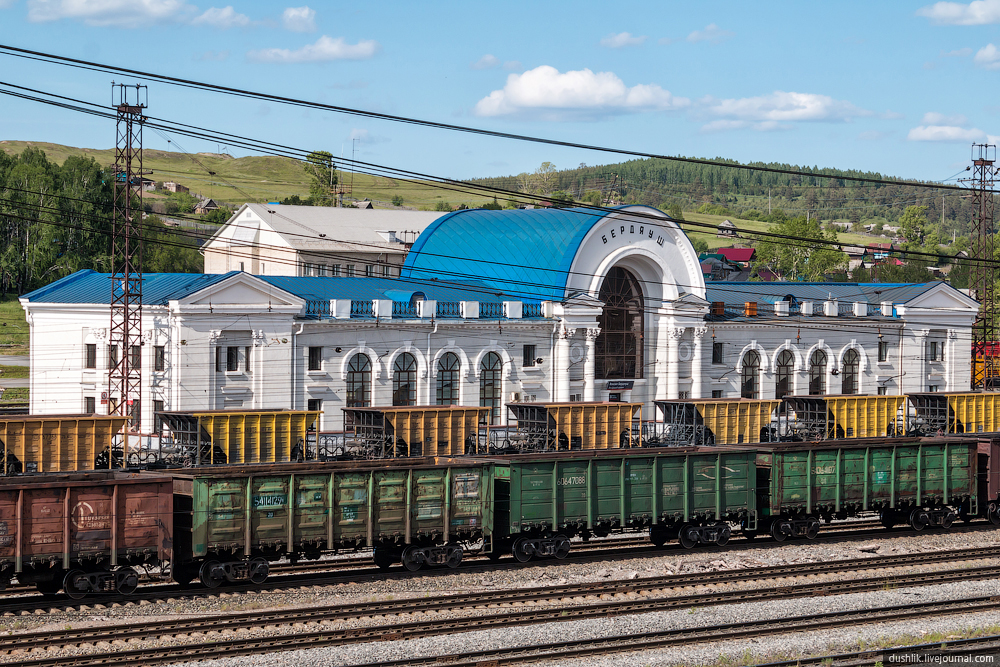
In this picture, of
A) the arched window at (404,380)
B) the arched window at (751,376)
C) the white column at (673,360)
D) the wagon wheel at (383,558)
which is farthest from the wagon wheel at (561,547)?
the arched window at (751,376)

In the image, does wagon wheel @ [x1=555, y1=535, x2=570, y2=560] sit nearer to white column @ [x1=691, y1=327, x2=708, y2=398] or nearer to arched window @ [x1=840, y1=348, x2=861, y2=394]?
white column @ [x1=691, y1=327, x2=708, y2=398]

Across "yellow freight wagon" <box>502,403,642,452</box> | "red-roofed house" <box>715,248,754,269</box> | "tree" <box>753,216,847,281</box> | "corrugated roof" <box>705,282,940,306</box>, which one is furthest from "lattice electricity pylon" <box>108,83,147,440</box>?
"red-roofed house" <box>715,248,754,269</box>

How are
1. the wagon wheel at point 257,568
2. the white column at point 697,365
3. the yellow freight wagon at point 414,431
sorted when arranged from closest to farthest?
the wagon wheel at point 257,568 < the yellow freight wagon at point 414,431 < the white column at point 697,365

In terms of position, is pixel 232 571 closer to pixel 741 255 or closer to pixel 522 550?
pixel 522 550

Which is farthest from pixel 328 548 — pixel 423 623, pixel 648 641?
pixel 648 641

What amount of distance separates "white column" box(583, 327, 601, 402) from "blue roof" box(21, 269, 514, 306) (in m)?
5.16

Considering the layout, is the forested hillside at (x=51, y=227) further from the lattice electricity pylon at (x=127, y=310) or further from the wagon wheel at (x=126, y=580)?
the wagon wheel at (x=126, y=580)

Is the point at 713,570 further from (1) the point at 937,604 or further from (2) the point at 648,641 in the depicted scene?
(2) the point at 648,641

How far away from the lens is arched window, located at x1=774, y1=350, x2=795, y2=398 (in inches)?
2694

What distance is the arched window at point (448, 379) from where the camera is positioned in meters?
56.5

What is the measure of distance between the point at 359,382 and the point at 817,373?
32361 mm

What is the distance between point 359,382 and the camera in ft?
177

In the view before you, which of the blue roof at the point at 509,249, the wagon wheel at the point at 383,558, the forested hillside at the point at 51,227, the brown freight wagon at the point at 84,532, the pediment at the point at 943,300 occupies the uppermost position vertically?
the forested hillside at the point at 51,227

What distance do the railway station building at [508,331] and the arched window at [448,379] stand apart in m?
0.10
